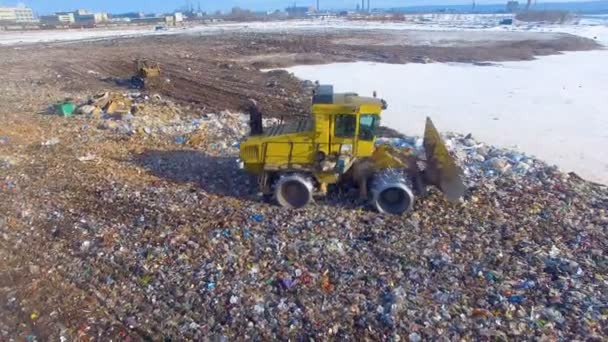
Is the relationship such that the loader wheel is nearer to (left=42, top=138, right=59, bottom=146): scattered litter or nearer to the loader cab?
the loader cab

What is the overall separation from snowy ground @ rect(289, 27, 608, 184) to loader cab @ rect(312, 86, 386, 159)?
6.12 m

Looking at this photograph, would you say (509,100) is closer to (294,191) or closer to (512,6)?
(294,191)

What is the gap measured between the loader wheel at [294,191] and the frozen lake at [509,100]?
22.1 ft

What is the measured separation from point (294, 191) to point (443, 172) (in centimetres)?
250

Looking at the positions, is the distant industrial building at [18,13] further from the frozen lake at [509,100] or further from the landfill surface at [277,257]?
the landfill surface at [277,257]

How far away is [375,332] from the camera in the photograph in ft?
17.2

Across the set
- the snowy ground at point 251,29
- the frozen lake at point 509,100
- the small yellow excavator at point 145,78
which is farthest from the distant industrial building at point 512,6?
the small yellow excavator at point 145,78

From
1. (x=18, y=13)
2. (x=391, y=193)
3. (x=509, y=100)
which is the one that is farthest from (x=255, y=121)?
(x=18, y=13)

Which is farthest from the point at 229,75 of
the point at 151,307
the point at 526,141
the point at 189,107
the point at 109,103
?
the point at 151,307

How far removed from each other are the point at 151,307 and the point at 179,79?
1660 cm

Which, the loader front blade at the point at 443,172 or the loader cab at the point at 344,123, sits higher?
the loader cab at the point at 344,123

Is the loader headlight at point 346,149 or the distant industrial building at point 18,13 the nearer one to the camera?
the loader headlight at point 346,149

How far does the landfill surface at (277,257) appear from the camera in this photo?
5363mm

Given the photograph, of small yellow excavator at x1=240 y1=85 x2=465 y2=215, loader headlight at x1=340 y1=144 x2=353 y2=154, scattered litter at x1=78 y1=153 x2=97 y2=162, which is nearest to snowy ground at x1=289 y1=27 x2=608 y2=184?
small yellow excavator at x1=240 y1=85 x2=465 y2=215
